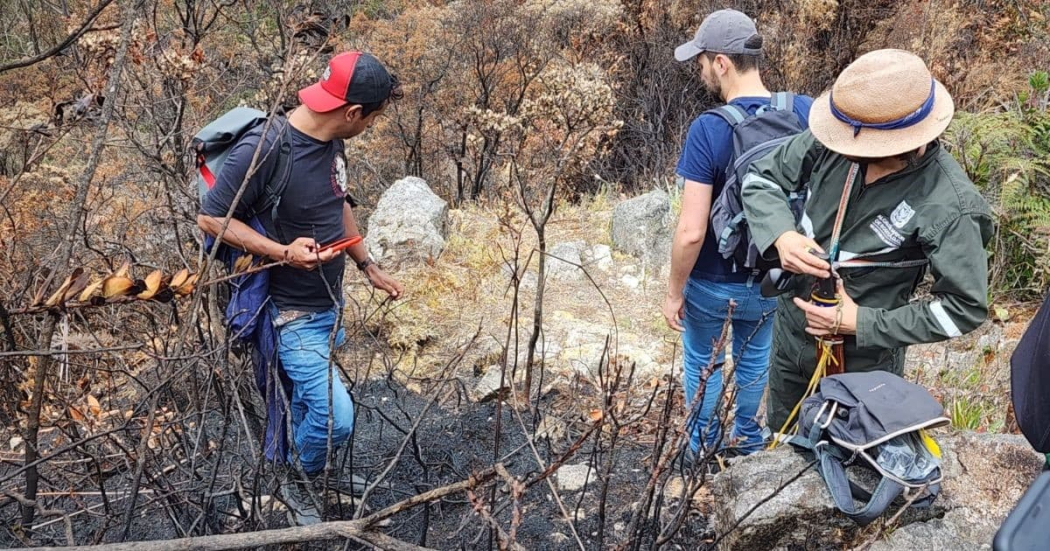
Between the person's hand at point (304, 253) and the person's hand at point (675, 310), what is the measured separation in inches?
49.3

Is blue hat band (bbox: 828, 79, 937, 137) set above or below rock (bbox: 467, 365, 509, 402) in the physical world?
above

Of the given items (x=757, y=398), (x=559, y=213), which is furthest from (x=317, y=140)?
(x=559, y=213)

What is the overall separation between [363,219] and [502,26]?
3192mm

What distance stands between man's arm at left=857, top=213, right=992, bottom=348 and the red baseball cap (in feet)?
5.41

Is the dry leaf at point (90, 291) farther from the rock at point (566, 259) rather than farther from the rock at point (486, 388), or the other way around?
the rock at point (566, 259)

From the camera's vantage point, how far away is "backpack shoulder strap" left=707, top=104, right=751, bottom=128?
244 cm

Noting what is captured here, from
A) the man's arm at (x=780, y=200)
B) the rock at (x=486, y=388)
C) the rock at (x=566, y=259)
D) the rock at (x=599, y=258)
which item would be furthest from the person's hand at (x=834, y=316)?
the rock at (x=599, y=258)

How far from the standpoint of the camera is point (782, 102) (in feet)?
8.31

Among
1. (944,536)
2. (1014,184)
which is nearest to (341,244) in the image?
(944,536)

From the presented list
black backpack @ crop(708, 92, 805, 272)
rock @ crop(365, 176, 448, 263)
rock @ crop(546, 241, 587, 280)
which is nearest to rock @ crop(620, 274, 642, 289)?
rock @ crop(546, 241, 587, 280)

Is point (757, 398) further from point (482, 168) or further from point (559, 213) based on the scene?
point (482, 168)

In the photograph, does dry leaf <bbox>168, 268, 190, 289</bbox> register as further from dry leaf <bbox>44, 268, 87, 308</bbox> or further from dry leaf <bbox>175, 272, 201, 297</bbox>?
dry leaf <bbox>44, 268, 87, 308</bbox>

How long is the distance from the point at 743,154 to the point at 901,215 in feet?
1.87

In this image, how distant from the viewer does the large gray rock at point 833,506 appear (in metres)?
2.00
